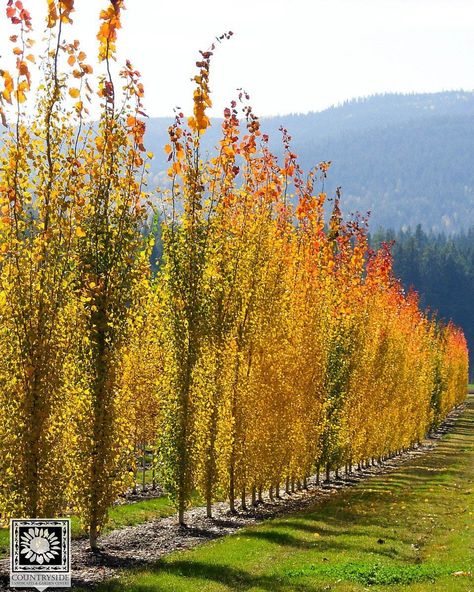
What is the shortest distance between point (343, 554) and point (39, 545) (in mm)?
9152

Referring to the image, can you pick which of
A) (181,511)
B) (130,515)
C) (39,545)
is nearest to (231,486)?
(181,511)

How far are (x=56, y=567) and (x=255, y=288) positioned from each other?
15411 mm

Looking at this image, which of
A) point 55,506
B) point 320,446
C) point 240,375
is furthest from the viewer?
point 320,446

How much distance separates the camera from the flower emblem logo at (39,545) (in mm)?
12906

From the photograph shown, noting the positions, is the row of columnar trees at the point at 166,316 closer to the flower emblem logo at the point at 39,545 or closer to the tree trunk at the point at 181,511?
→ the tree trunk at the point at 181,511

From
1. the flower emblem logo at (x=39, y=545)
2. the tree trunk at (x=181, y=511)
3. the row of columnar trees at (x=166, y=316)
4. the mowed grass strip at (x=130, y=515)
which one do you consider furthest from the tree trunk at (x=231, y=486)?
the flower emblem logo at (x=39, y=545)

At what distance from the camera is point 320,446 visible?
3397 centimetres

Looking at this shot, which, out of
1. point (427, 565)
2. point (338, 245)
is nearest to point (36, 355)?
point (427, 565)

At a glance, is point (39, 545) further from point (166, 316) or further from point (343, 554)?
point (166, 316)

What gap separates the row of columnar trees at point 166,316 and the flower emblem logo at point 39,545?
2853 mm

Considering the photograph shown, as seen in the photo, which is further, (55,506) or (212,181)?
(212,181)

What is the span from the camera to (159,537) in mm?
22766

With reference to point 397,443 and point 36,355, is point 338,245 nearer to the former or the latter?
point 397,443

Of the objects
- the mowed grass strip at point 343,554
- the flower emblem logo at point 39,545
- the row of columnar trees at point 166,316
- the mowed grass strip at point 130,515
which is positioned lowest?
the mowed grass strip at point 130,515
